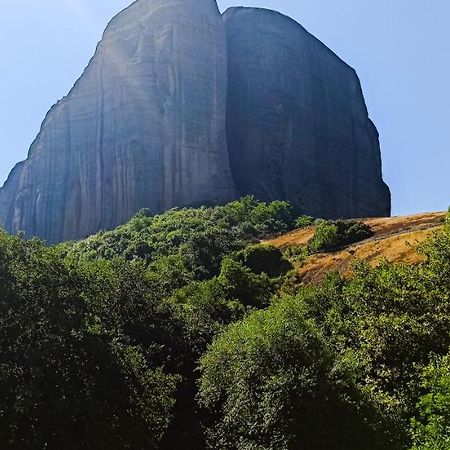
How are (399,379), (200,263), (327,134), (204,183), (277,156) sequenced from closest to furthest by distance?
1. (399,379)
2. (200,263)
3. (204,183)
4. (277,156)
5. (327,134)

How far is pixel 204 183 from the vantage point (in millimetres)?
92062

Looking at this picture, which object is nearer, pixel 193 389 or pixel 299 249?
pixel 193 389

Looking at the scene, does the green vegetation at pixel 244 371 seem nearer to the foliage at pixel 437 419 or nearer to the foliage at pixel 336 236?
the foliage at pixel 437 419

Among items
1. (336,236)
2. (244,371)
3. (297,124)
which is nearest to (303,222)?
(336,236)

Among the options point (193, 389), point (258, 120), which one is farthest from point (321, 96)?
point (193, 389)

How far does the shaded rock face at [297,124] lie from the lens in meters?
99.2

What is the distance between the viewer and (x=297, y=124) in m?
105

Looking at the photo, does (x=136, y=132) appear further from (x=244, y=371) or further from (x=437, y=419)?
(x=437, y=419)

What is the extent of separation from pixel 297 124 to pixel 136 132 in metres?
26.1

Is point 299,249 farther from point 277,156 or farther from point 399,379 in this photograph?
point 277,156

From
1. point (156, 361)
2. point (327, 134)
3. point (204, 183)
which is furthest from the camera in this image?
point (327, 134)

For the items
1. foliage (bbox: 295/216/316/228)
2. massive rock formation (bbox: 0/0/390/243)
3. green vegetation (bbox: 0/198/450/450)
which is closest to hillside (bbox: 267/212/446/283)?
foliage (bbox: 295/216/316/228)

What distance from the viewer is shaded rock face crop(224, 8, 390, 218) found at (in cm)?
9919

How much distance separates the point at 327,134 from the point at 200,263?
62900 mm
